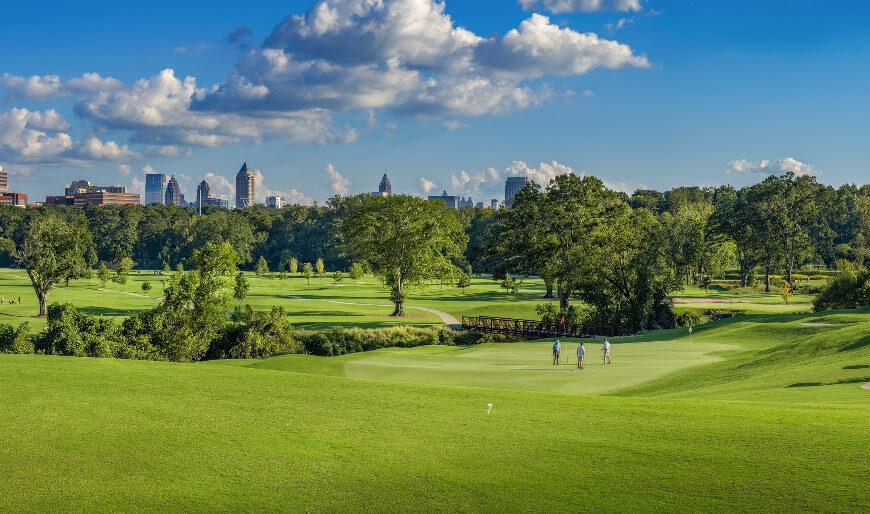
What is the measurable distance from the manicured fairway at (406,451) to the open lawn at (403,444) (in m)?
0.05

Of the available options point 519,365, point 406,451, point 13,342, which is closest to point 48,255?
point 13,342

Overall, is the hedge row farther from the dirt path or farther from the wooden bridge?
the dirt path

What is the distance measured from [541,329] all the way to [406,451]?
47.8m

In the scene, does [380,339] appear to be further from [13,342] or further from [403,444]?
[403,444]

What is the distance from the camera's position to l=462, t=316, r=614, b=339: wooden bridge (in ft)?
204

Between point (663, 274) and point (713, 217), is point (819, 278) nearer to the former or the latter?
point (713, 217)

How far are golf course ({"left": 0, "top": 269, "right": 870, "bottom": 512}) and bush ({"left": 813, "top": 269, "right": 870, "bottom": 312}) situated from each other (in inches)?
1449

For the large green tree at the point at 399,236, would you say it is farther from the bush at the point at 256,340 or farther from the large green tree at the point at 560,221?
the bush at the point at 256,340

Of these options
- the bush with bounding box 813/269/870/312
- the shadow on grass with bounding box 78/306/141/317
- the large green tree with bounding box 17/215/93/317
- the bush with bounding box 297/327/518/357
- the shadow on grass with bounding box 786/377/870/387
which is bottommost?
the bush with bounding box 297/327/518/357

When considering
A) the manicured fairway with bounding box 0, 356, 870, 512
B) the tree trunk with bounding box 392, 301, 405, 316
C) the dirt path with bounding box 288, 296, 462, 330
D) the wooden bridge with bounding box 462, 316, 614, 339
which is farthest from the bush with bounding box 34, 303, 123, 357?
the tree trunk with bounding box 392, 301, 405, 316

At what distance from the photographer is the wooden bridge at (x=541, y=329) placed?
62.1 metres

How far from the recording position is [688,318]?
71500mm

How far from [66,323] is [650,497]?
35895mm

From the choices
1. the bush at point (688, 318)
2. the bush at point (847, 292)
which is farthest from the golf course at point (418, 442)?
the bush at point (688, 318)
